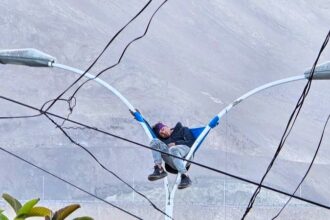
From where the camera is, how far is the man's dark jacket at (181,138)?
1200 cm

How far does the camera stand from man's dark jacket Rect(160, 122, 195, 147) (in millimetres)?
12000

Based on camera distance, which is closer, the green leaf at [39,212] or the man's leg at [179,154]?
the green leaf at [39,212]

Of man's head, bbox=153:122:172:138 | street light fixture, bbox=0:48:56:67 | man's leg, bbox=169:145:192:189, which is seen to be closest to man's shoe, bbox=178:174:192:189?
man's leg, bbox=169:145:192:189

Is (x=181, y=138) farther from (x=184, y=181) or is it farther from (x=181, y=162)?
(x=184, y=181)

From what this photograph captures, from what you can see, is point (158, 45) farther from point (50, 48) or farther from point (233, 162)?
point (233, 162)

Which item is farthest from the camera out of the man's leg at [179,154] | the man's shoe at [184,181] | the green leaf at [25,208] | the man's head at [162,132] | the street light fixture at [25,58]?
the man's head at [162,132]

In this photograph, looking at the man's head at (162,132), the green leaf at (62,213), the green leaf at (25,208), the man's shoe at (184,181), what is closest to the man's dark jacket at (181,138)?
the man's head at (162,132)

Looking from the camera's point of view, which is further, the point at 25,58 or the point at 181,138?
the point at 181,138

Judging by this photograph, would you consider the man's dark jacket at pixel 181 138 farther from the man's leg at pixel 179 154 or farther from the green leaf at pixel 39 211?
the green leaf at pixel 39 211

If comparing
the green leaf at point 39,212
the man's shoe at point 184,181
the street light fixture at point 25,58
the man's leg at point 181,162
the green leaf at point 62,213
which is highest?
the green leaf at point 62,213

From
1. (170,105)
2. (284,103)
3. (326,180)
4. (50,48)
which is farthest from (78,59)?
(326,180)

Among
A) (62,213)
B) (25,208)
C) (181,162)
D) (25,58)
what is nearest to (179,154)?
(181,162)

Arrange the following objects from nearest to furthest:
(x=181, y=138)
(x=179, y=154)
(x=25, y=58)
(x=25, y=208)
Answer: (x=25, y=208) < (x=25, y=58) < (x=179, y=154) < (x=181, y=138)

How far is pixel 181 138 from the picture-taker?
1205 cm
